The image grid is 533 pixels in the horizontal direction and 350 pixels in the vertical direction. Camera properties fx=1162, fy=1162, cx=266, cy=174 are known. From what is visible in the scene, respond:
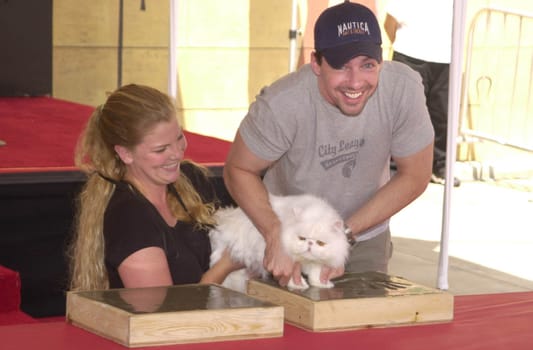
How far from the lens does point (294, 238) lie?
292 cm

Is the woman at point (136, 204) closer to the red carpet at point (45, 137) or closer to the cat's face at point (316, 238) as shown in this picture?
the cat's face at point (316, 238)

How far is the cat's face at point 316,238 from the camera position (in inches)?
113

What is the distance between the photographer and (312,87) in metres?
3.22

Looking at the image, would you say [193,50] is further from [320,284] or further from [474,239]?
[320,284]

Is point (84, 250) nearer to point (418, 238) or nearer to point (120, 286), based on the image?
point (120, 286)

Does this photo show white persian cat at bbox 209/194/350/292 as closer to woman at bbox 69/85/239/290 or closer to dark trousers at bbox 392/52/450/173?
woman at bbox 69/85/239/290

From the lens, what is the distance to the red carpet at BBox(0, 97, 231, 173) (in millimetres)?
4574

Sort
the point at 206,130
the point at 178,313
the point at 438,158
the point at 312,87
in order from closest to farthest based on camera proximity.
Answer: the point at 178,313, the point at 312,87, the point at 206,130, the point at 438,158

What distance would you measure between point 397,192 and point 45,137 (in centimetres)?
250

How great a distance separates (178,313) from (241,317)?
14 centimetres

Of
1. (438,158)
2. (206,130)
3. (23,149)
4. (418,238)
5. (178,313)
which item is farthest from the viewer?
A: (438,158)

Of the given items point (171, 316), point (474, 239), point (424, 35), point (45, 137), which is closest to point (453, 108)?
point (45, 137)

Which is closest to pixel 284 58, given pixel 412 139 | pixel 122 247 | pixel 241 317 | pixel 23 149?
pixel 23 149

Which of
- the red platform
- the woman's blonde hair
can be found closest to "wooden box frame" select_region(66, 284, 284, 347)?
the red platform
